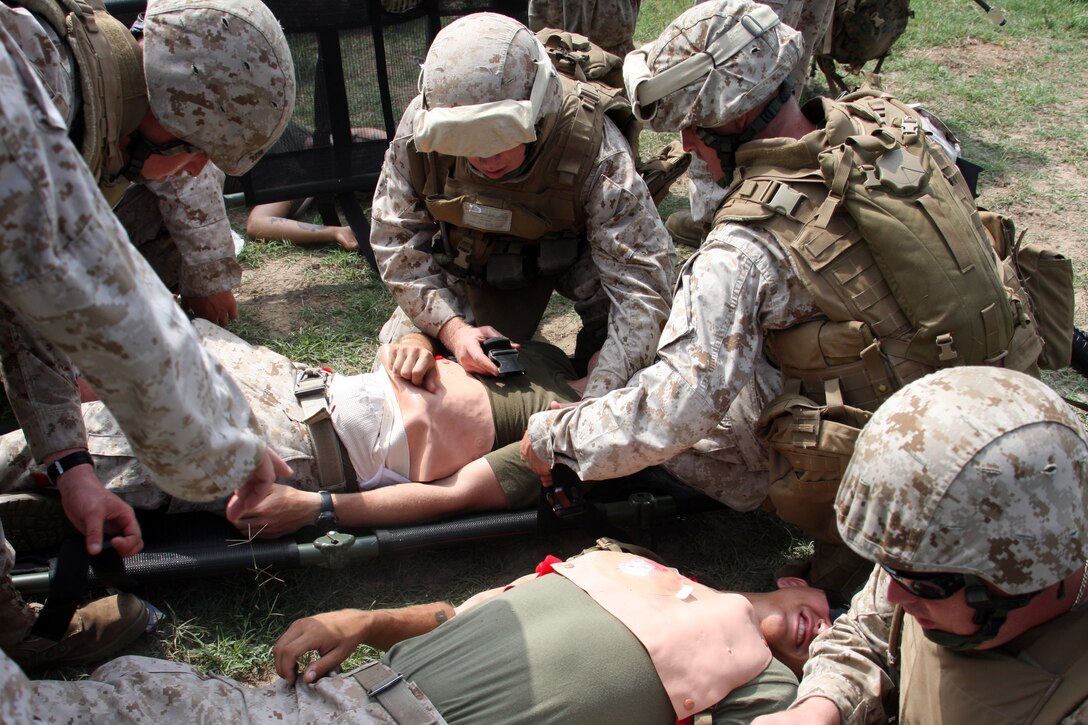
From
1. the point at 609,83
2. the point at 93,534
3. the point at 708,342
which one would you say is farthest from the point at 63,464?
the point at 609,83

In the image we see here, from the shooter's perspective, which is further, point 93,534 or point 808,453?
point 808,453

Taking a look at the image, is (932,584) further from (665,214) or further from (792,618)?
(665,214)

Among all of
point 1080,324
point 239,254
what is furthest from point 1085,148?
point 239,254

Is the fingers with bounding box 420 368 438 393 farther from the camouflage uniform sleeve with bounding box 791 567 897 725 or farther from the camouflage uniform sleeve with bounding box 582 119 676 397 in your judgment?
the camouflage uniform sleeve with bounding box 791 567 897 725

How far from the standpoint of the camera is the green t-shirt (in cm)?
237

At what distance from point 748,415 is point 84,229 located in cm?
232

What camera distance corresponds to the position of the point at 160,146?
274 centimetres

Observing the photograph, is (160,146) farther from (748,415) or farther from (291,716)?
(748,415)

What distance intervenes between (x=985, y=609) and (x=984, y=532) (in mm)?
163

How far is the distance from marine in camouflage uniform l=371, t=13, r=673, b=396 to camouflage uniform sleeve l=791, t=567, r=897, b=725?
1.37 metres

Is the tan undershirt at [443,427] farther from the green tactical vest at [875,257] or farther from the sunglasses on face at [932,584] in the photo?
the sunglasses on face at [932,584]

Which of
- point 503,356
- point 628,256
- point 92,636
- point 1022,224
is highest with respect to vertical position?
point 628,256

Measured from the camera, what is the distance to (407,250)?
407cm

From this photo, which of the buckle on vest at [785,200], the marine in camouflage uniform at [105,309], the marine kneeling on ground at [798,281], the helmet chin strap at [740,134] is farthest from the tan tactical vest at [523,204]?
the marine in camouflage uniform at [105,309]
